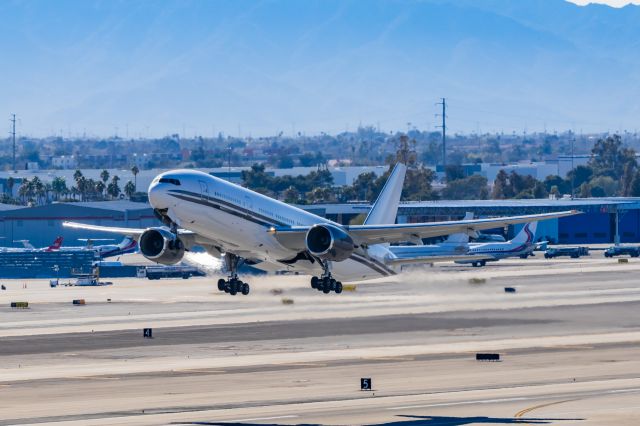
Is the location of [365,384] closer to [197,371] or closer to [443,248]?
[197,371]

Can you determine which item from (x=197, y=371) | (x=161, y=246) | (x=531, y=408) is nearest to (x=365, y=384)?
(x=531, y=408)

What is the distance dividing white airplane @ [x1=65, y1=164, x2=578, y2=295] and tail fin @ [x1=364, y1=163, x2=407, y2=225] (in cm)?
1185

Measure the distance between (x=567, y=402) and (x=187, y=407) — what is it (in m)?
18.0

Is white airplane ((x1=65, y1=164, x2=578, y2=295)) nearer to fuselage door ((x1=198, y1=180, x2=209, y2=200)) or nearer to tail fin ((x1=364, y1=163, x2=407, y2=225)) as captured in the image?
fuselage door ((x1=198, y1=180, x2=209, y2=200))

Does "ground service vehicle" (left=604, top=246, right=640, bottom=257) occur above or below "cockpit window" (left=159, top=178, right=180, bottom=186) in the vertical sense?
below

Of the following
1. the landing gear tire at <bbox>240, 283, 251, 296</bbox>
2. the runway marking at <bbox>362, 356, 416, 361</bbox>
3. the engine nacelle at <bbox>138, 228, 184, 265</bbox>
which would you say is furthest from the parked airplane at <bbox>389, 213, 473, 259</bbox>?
the engine nacelle at <bbox>138, 228, 184, 265</bbox>

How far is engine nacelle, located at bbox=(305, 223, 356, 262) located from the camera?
8381 centimetres

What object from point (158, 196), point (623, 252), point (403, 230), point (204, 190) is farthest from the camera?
point (623, 252)

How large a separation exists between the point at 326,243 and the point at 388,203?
2266 cm

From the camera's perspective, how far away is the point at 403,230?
86.8 meters

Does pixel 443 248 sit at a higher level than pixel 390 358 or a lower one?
higher

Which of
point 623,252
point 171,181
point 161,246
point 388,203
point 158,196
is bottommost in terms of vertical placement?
point 623,252

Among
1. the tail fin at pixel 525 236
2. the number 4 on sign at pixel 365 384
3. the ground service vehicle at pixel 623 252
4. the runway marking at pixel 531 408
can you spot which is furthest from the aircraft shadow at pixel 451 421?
the ground service vehicle at pixel 623 252

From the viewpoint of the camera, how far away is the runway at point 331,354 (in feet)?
213
